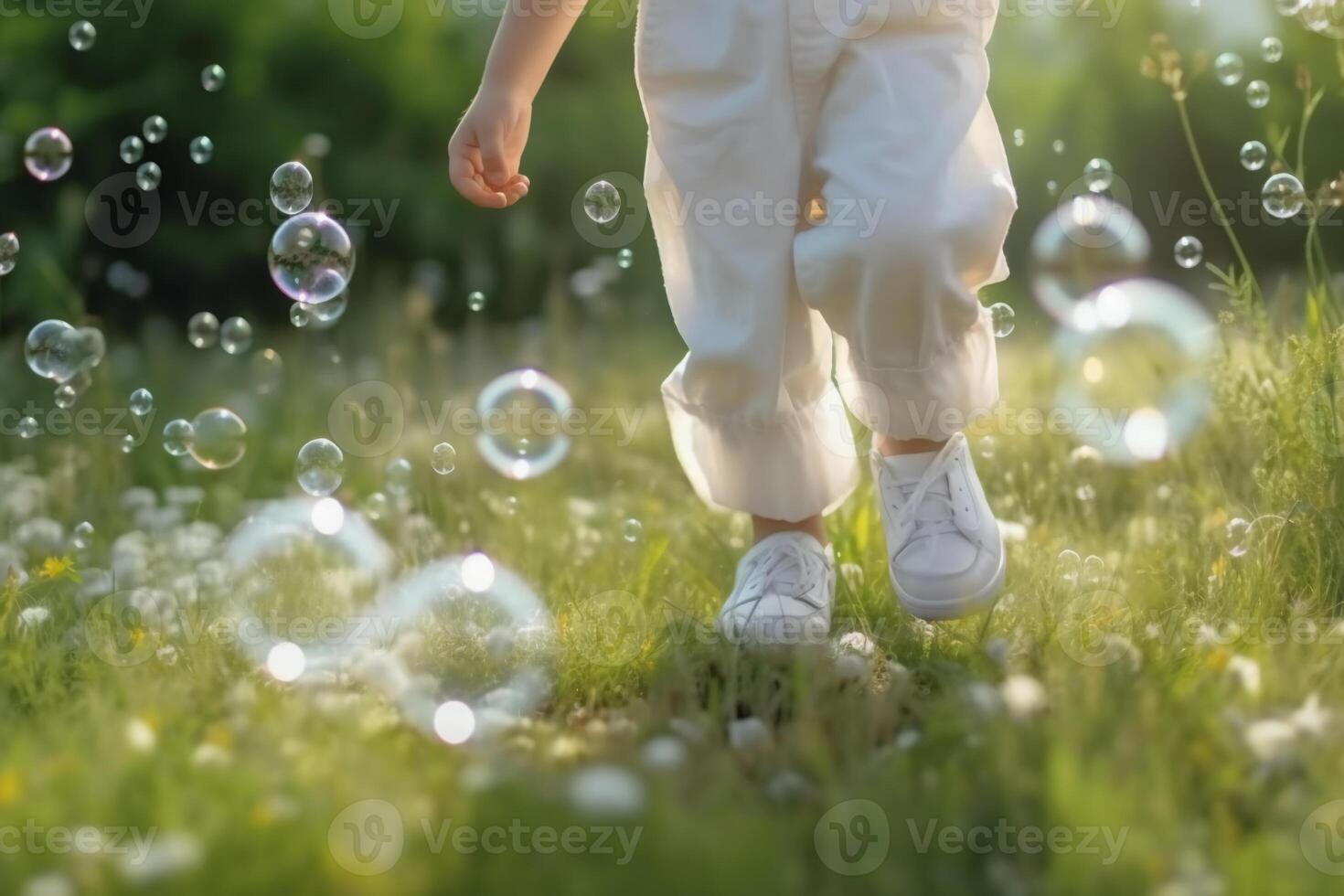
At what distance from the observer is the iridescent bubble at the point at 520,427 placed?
2770 mm

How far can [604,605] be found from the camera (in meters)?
2.18

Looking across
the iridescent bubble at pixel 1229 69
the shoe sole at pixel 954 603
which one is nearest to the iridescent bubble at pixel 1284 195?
the iridescent bubble at pixel 1229 69

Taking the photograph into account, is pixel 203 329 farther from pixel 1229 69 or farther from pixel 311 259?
pixel 1229 69

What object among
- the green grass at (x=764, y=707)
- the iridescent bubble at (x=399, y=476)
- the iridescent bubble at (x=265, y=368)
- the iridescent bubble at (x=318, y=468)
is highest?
the iridescent bubble at (x=265, y=368)

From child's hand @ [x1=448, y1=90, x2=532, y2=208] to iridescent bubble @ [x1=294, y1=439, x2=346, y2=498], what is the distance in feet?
2.17

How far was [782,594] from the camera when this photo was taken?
6.75ft

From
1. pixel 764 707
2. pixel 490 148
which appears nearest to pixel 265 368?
pixel 490 148

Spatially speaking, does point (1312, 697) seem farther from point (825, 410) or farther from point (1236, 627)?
point (825, 410)

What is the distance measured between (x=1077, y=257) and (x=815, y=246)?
4.72 ft

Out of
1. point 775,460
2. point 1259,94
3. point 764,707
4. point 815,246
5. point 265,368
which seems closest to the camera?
point 764,707

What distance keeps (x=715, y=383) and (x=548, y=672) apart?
0.48 meters

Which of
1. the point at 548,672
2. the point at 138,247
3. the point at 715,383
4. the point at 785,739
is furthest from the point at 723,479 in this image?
the point at 138,247

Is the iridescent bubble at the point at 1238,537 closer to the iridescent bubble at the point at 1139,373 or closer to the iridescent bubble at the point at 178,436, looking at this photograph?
the iridescent bubble at the point at 1139,373

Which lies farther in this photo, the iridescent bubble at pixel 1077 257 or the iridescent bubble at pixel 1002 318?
the iridescent bubble at pixel 1077 257
